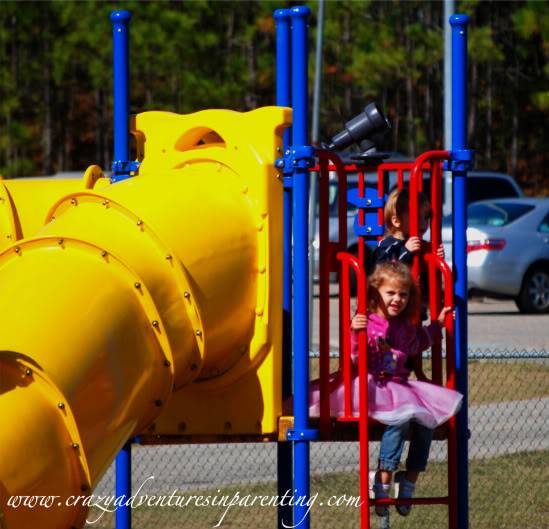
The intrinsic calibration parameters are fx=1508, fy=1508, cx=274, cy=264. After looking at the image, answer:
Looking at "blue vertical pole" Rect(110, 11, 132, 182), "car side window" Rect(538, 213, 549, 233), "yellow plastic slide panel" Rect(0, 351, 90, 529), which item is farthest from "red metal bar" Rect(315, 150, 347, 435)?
"car side window" Rect(538, 213, 549, 233)

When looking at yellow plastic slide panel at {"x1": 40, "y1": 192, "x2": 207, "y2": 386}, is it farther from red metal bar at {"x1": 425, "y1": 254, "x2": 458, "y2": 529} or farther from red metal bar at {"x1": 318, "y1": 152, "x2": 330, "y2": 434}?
red metal bar at {"x1": 425, "y1": 254, "x2": 458, "y2": 529}

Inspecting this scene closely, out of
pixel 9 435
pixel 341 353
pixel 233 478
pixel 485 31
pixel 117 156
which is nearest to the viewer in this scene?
pixel 9 435

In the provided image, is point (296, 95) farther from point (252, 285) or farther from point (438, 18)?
point (438, 18)

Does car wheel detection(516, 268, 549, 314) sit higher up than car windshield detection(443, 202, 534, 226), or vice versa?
car windshield detection(443, 202, 534, 226)

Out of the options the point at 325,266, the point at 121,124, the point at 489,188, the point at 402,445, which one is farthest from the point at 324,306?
the point at 489,188

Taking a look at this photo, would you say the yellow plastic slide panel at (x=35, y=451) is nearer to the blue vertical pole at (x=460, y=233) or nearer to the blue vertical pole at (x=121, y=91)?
the blue vertical pole at (x=460, y=233)

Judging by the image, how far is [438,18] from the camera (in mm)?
42375

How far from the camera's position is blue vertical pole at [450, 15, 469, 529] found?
6.31m

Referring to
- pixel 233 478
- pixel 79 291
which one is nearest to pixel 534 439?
pixel 233 478

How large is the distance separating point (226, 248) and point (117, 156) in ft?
5.36

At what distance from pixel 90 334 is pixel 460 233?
6.67 ft

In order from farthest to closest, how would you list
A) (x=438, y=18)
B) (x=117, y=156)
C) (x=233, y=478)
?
(x=438, y=18)
(x=233, y=478)
(x=117, y=156)

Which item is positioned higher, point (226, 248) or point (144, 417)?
point (226, 248)

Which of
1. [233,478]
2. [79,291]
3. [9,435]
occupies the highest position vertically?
[79,291]
